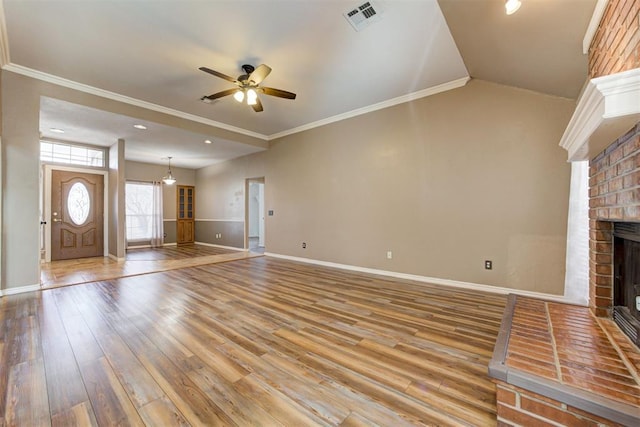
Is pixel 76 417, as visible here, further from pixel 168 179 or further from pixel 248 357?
pixel 168 179

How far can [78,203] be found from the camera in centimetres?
624

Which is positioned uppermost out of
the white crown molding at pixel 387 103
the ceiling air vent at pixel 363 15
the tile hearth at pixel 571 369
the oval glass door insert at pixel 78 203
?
the ceiling air vent at pixel 363 15

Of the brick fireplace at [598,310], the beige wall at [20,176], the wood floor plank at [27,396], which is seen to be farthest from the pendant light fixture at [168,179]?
the brick fireplace at [598,310]

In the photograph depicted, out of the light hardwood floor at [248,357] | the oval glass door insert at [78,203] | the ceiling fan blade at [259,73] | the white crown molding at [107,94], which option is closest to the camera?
the light hardwood floor at [248,357]

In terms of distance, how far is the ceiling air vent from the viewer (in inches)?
96.0

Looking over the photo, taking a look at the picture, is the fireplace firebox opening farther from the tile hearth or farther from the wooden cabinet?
the wooden cabinet

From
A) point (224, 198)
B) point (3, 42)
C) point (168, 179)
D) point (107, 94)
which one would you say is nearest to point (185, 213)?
point (168, 179)

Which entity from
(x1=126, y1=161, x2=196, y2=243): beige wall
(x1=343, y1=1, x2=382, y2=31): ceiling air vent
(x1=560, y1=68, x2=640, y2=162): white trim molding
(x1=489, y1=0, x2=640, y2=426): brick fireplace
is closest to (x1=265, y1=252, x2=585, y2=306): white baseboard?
(x1=489, y1=0, x2=640, y2=426): brick fireplace

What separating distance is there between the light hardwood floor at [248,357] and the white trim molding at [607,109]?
1.58m

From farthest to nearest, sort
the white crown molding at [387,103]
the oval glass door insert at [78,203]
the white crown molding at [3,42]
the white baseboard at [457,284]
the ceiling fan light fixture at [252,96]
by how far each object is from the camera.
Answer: the oval glass door insert at [78,203] < the white crown molding at [387,103] < the ceiling fan light fixture at [252,96] < the white baseboard at [457,284] < the white crown molding at [3,42]

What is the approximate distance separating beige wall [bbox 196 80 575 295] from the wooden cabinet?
5.37 m

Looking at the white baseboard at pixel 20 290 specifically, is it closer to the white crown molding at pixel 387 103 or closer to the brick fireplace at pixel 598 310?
the white crown molding at pixel 387 103

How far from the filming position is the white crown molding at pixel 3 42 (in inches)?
102

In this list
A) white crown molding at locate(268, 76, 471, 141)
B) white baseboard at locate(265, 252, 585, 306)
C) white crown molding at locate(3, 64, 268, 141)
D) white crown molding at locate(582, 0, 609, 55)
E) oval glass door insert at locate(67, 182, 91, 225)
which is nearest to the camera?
white crown molding at locate(582, 0, 609, 55)
